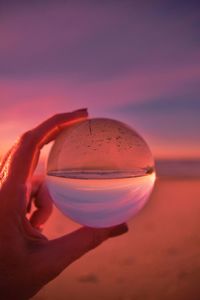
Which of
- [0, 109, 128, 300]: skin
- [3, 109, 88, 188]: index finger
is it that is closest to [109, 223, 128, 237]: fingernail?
[0, 109, 128, 300]: skin

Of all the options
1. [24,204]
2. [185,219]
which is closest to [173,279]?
[185,219]

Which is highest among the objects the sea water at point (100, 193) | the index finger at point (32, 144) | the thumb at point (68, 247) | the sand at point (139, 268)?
the index finger at point (32, 144)

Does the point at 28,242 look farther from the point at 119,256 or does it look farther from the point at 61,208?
the point at 119,256

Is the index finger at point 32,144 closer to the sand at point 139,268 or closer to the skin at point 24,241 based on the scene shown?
the skin at point 24,241

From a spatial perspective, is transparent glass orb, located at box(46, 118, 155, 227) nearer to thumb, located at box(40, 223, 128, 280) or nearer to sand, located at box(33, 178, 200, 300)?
thumb, located at box(40, 223, 128, 280)

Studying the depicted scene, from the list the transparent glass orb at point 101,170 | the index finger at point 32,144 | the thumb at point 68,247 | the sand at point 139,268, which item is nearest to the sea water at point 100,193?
the transparent glass orb at point 101,170

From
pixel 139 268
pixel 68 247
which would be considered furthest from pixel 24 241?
pixel 139 268
